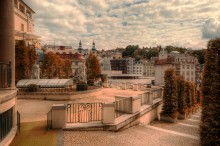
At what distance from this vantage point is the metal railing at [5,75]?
7.89 m

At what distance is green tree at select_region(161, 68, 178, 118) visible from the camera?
1553cm

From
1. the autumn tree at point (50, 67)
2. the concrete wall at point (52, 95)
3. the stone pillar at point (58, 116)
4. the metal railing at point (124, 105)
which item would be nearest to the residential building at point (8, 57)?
the stone pillar at point (58, 116)

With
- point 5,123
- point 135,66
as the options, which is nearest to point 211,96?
point 5,123

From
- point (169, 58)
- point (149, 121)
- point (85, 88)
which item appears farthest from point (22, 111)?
point (169, 58)

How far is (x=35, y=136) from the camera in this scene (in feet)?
26.7

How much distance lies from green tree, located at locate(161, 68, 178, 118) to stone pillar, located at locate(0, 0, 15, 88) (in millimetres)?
12136

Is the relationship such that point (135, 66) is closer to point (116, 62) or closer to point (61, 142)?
point (116, 62)

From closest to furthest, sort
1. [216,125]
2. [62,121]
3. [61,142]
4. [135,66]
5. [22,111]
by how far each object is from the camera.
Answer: [61,142] → [216,125] → [62,121] → [22,111] → [135,66]

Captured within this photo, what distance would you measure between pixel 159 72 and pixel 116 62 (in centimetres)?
5189

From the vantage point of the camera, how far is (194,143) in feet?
30.7

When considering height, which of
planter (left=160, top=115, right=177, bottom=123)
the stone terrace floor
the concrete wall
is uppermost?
the concrete wall

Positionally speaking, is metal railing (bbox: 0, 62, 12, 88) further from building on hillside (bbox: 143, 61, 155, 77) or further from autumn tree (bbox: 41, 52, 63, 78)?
building on hillside (bbox: 143, 61, 155, 77)

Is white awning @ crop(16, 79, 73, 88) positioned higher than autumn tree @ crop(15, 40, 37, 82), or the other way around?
autumn tree @ crop(15, 40, 37, 82)

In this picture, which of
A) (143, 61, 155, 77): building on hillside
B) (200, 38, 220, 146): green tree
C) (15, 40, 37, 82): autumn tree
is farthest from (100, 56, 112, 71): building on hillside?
(200, 38, 220, 146): green tree
